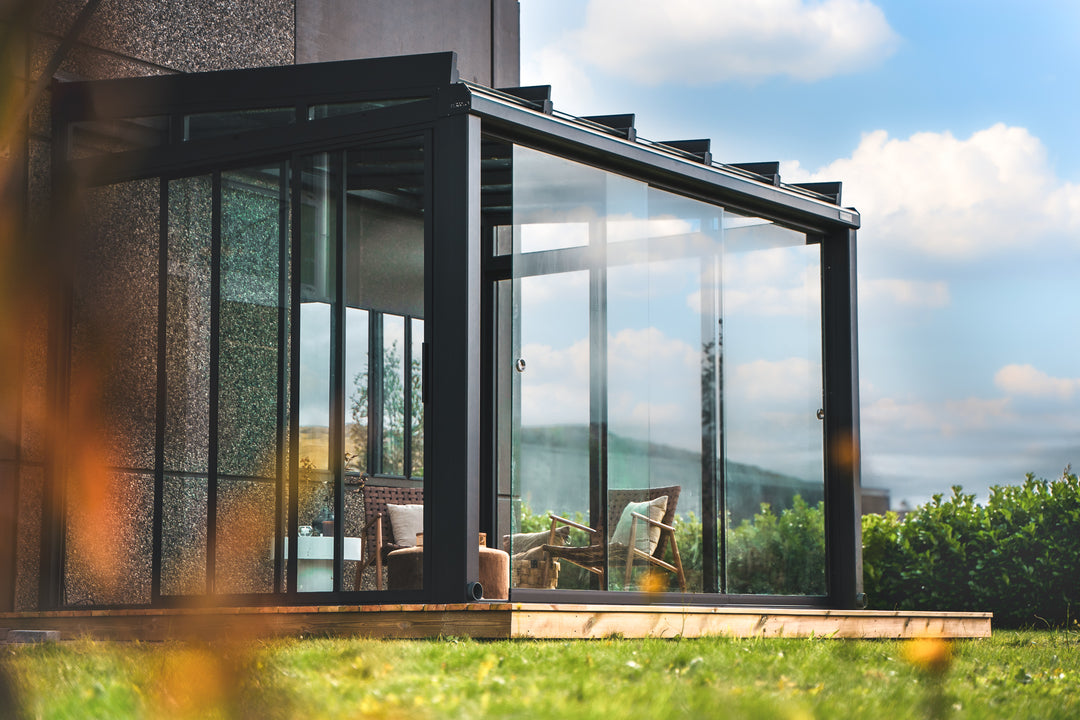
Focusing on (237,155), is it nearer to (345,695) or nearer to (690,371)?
(690,371)

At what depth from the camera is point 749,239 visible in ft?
25.1

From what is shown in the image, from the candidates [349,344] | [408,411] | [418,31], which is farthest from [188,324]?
[418,31]

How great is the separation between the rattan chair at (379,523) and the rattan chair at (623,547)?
2.62 ft

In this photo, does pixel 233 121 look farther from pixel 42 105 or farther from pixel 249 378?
pixel 249 378

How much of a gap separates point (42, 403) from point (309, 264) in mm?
1984

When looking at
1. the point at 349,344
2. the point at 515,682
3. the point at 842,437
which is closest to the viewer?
the point at 515,682

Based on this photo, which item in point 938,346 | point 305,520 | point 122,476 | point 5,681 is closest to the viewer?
point 5,681

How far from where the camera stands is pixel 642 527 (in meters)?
6.66

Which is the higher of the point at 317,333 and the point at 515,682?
the point at 317,333

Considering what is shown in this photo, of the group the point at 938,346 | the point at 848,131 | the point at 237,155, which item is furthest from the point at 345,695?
the point at 848,131

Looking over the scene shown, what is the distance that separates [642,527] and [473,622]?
181 centimetres

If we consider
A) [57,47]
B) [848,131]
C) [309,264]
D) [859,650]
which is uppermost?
[848,131]

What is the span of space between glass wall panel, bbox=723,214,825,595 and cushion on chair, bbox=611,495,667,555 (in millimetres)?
790

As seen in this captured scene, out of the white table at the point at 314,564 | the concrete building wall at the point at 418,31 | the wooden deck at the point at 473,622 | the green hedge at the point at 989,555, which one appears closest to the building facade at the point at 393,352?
the white table at the point at 314,564
